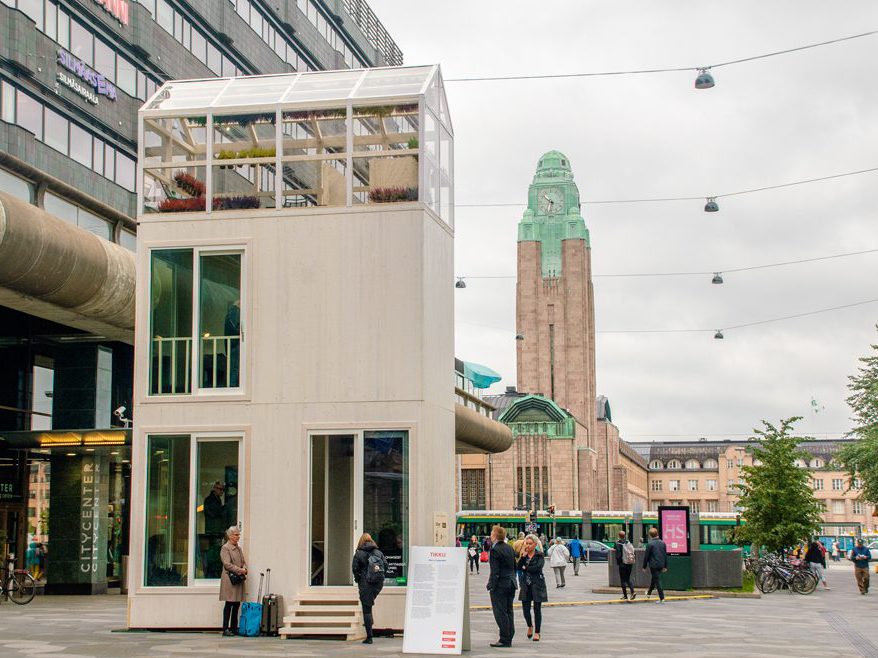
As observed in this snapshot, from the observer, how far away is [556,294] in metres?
125

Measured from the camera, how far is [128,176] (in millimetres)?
36312

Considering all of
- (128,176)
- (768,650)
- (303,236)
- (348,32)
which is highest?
(348,32)

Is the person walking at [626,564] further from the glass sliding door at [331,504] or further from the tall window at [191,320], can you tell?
the tall window at [191,320]

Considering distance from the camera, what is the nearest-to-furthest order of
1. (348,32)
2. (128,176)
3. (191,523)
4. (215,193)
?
(191,523) → (215,193) → (128,176) → (348,32)

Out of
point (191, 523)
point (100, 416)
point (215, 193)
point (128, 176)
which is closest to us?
point (191, 523)

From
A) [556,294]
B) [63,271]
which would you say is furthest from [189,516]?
[556,294]

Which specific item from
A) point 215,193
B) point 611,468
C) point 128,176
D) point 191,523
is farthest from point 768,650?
point 611,468

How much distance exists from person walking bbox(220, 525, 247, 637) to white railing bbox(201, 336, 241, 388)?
7.36 ft

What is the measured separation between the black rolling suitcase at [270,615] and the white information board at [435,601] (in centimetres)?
200

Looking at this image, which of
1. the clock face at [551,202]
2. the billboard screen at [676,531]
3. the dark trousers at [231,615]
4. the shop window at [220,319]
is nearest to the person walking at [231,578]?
the dark trousers at [231,615]

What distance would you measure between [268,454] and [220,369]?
1528 millimetres

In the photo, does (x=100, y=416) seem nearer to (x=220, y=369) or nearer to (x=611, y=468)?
(x=220, y=369)

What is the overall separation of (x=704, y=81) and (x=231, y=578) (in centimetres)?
1456

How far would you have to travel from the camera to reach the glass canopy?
18438mm
